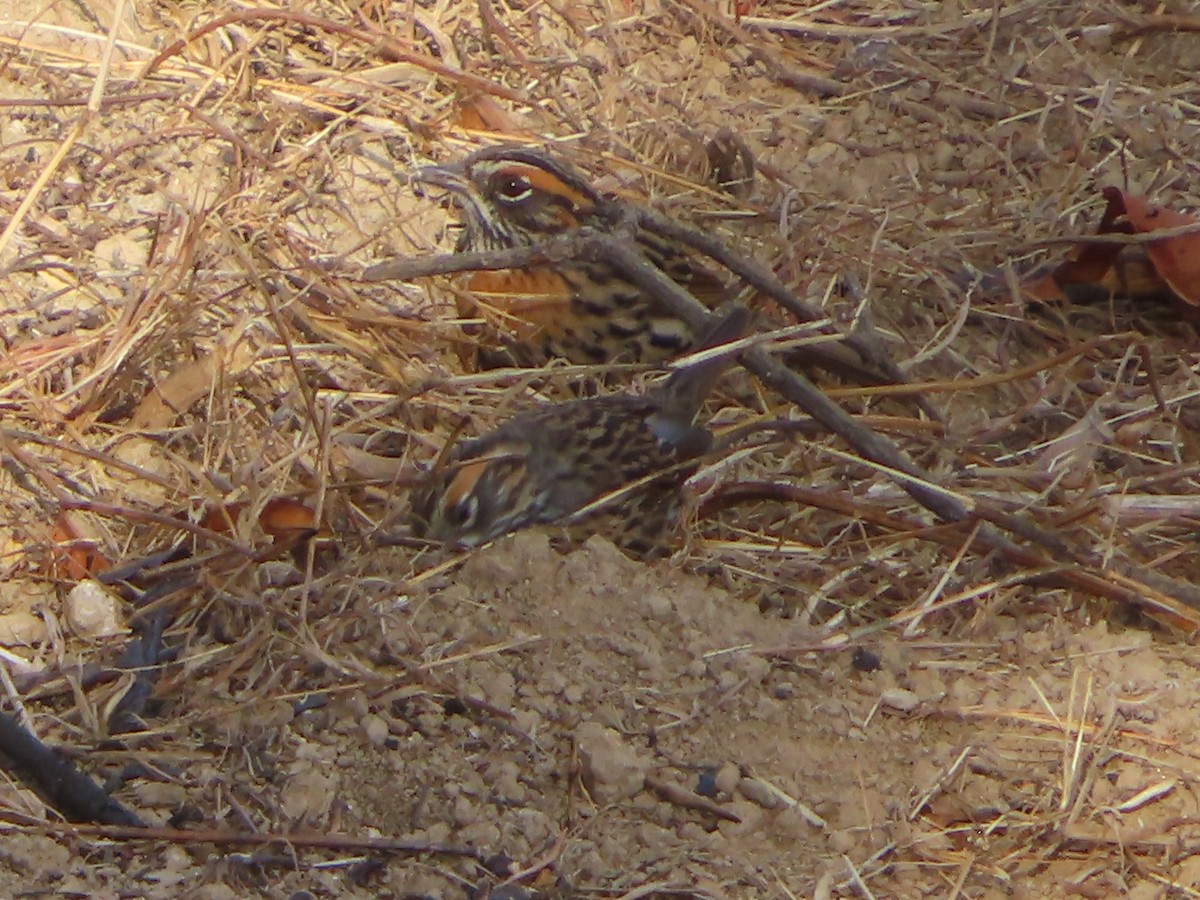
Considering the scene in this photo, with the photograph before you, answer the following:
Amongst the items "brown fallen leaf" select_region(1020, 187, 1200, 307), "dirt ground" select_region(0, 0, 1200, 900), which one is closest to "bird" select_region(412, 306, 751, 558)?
"dirt ground" select_region(0, 0, 1200, 900)

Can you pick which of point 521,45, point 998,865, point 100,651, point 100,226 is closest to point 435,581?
point 100,651

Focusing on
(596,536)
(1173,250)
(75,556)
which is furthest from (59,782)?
(1173,250)

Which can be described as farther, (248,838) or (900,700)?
(900,700)

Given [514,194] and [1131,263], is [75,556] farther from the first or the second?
[1131,263]

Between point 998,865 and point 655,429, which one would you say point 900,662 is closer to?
point 998,865

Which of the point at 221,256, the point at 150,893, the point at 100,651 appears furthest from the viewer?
the point at 221,256
